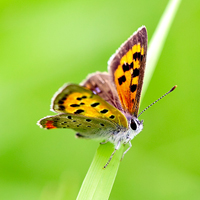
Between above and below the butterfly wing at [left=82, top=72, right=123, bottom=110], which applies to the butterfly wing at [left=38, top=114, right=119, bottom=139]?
below

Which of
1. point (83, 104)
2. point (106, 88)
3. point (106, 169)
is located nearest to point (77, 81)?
point (106, 88)

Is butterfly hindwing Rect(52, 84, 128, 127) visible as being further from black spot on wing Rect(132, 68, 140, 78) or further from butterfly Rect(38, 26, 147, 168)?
black spot on wing Rect(132, 68, 140, 78)

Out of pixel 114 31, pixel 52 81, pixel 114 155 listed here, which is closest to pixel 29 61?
pixel 52 81

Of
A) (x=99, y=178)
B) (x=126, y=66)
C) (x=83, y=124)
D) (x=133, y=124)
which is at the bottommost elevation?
(x=99, y=178)

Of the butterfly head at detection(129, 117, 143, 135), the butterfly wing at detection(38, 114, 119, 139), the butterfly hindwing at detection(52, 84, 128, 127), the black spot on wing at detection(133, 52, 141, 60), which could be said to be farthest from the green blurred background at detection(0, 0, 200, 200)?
the black spot on wing at detection(133, 52, 141, 60)

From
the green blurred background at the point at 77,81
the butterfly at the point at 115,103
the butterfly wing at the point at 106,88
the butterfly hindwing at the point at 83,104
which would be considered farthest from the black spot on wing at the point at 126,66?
the green blurred background at the point at 77,81

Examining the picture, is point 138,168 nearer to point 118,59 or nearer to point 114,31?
point 118,59

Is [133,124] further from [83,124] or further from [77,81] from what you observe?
[77,81]

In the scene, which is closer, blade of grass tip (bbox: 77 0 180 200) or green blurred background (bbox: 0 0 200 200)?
blade of grass tip (bbox: 77 0 180 200)
